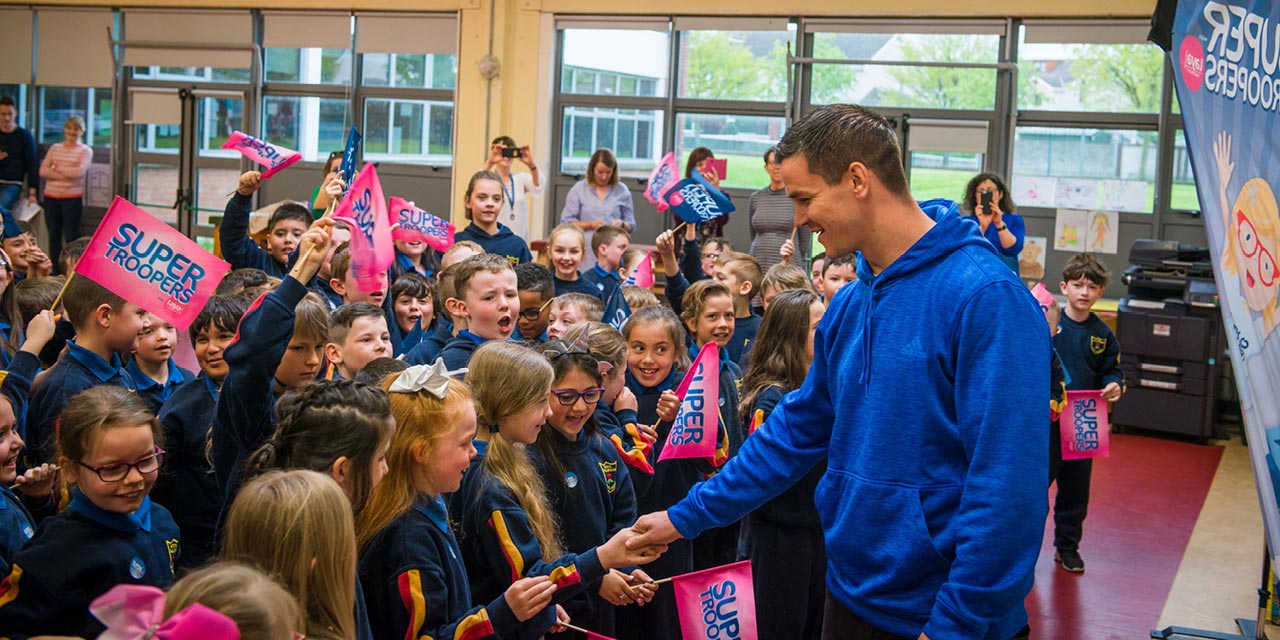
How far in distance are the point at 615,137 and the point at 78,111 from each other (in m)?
6.17

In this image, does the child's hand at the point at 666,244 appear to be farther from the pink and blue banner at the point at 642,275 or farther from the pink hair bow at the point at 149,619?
the pink hair bow at the point at 149,619

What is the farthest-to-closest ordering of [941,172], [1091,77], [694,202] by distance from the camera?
[941,172] < [1091,77] < [694,202]

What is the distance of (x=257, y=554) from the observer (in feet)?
6.21

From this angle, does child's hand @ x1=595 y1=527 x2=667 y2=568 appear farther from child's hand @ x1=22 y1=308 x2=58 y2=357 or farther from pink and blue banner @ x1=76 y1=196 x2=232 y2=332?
child's hand @ x1=22 y1=308 x2=58 y2=357

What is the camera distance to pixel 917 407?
81.6 inches

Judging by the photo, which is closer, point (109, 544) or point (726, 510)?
point (109, 544)

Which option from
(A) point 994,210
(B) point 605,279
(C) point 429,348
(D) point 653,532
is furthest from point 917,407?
(A) point 994,210

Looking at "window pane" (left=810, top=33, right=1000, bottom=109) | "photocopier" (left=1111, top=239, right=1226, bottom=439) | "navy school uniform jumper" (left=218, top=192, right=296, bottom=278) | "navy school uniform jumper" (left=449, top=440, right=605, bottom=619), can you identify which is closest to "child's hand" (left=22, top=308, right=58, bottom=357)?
"navy school uniform jumper" (left=218, top=192, right=296, bottom=278)

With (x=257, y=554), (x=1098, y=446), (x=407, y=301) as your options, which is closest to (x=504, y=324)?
(x=407, y=301)

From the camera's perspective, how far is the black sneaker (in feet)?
18.1

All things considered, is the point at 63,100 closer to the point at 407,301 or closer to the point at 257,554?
the point at 407,301

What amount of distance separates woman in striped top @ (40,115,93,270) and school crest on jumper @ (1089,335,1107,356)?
10.3 metres

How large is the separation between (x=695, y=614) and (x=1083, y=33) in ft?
26.2

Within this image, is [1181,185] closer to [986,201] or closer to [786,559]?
[986,201]
